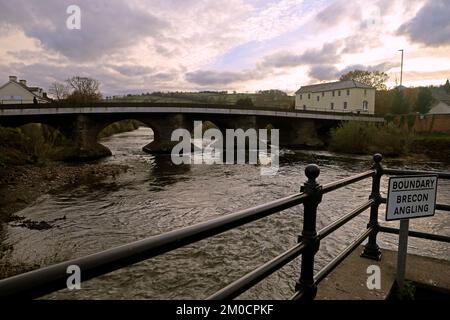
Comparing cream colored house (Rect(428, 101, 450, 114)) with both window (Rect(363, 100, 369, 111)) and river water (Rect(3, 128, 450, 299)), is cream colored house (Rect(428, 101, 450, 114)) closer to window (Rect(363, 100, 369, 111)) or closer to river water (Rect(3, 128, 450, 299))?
window (Rect(363, 100, 369, 111))

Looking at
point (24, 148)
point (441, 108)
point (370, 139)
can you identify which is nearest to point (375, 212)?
point (24, 148)

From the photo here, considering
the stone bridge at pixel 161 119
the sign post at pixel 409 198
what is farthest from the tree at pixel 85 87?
the sign post at pixel 409 198

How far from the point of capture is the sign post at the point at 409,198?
117 inches

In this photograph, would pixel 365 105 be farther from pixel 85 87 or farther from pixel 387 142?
pixel 85 87

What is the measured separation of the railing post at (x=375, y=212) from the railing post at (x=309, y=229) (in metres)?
1.70

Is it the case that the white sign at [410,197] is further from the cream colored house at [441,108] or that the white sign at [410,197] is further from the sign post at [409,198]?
the cream colored house at [441,108]

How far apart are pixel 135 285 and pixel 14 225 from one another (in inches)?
261

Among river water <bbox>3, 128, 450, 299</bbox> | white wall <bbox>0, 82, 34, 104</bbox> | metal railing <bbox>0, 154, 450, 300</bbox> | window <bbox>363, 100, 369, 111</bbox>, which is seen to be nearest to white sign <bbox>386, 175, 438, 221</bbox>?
metal railing <bbox>0, 154, 450, 300</bbox>

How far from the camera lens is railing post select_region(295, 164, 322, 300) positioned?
87.8 inches

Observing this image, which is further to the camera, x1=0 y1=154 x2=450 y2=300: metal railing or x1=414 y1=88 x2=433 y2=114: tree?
x1=414 y1=88 x2=433 y2=114: tree

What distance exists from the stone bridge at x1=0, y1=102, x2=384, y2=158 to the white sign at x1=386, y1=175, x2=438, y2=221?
30.2 metres

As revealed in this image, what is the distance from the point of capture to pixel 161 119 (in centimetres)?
3722

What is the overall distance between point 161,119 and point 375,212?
115 ft
